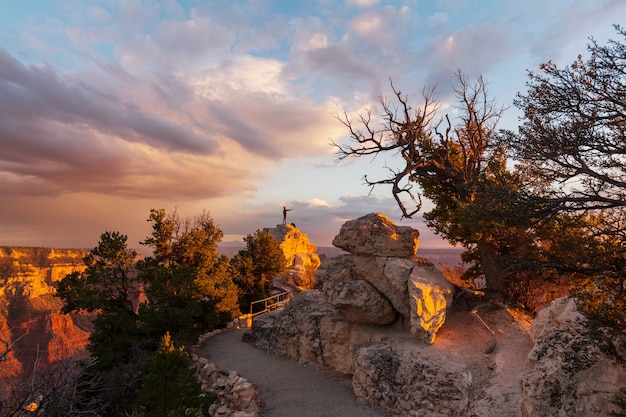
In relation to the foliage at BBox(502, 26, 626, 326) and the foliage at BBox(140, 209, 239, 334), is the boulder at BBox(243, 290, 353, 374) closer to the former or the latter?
the foliage at BBox(140, 209, 239, 334)

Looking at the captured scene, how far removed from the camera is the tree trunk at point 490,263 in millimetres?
21516

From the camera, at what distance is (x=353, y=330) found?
21031 millimetres

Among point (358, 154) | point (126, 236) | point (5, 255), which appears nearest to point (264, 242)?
point (126, 236)

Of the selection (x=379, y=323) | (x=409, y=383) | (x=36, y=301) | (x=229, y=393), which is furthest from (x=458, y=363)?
(x=36, y=301)

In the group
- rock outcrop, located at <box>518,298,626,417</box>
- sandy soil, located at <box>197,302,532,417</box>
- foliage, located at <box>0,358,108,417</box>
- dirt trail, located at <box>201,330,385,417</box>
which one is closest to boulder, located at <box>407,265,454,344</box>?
sandy soil, located at <box>197,302,532,417</box>

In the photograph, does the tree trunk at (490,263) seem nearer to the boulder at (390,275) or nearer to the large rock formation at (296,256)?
the boulder at (390,275)

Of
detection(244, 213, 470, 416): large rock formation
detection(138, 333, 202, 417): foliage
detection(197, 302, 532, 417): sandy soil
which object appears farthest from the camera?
detection(244, 213, 470, 416): large rock formation

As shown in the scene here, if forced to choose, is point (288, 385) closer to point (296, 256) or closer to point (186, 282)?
point (186, 282)

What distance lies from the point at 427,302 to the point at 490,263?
5.97 meters

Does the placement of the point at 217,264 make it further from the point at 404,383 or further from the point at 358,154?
the point at 404,383

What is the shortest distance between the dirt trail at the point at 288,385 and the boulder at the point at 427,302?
439 centimetres

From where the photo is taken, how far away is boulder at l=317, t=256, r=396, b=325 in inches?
790

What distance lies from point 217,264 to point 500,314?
22.7 m

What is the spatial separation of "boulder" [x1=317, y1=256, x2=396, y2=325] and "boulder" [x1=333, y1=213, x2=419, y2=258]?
4.83 ft
